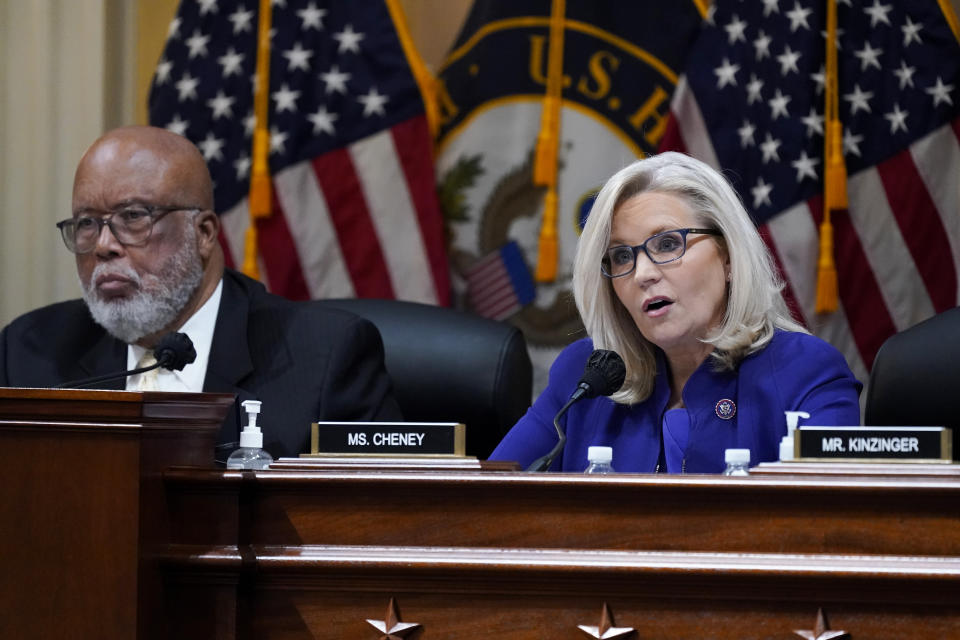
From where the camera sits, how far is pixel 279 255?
13.4 feet

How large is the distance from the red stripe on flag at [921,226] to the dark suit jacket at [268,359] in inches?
69.5

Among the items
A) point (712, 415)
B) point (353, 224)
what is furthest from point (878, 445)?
point (353, 224)

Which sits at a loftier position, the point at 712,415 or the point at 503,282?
the point at 503,282

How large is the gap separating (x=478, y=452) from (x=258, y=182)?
1508 mm

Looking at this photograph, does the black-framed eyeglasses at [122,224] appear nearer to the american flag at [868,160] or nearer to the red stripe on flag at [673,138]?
the red stripe on flag at [673,138]

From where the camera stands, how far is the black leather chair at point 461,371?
2.92 meters

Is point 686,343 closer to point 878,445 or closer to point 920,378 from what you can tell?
point 920,378

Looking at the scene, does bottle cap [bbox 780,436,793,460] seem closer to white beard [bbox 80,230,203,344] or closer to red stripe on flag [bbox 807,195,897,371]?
white beard [bbox 80,230,203,344]

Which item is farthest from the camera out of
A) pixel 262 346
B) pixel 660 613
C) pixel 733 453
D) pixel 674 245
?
pixel 262 346

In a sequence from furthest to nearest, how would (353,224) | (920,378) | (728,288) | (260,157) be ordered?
1. (353,224)
2. (260,157)
3. (920,378)
4. (728,288)

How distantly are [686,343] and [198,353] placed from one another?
112 centimetres

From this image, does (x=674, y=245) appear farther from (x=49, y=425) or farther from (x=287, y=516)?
(x=49, y=425)

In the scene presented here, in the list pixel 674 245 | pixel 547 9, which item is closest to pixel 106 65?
pixel 547 9

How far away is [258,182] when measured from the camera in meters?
4.02
